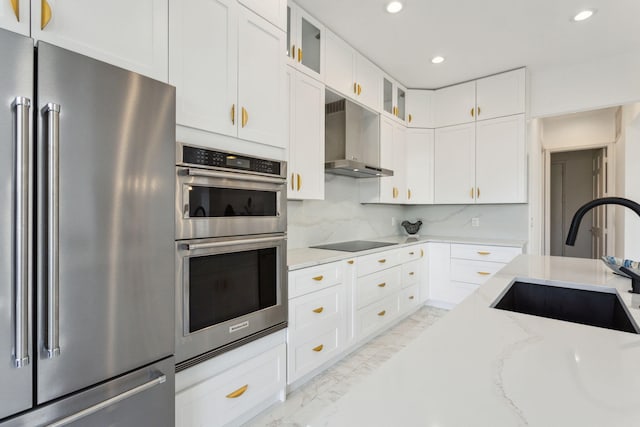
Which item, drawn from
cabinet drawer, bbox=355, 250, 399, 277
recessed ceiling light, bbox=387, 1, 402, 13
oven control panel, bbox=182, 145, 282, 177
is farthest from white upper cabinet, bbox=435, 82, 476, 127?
oven control panel, bbox=182, 145, 282, 177

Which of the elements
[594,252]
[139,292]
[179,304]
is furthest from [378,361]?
[594,252]

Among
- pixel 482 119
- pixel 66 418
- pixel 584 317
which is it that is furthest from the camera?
pixel 482 119

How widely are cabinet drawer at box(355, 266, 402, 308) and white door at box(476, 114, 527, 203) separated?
4.88 feet

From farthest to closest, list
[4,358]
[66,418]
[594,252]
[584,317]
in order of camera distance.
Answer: [594,252], [584,317], [66,418], [4,358]

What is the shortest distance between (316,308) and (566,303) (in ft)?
4.53

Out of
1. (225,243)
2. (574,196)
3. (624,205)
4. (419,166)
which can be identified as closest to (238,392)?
(225,243)

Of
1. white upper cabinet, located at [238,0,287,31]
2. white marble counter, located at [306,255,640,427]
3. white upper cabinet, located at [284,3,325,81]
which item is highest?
white upper cabinet, located at [284,3,325,81]

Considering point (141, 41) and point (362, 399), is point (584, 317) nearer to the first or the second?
point (362, 399)

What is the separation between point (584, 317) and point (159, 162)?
1.77 meters

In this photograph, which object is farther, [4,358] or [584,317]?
[584,317]

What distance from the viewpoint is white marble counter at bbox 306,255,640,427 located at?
491 millimetres

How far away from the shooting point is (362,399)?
534 millimetres

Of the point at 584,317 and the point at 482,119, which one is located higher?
the point at 482,119

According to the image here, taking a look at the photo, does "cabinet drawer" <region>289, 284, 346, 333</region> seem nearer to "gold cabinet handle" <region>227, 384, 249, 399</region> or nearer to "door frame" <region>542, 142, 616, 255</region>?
"gold cabinet handle" <region>227, 384, 249, 399</region>
